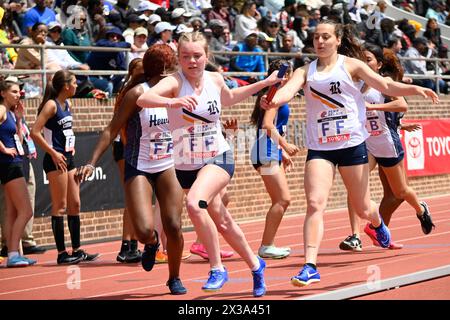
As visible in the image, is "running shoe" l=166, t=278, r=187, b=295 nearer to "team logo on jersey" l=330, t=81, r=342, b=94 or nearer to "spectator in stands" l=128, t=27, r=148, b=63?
"team logo on jersey" l=330, t=81, r=342, b=94

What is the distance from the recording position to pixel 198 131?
30.0ft

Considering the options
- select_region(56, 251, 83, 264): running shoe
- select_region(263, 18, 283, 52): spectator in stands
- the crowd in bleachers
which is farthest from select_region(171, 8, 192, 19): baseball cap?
select_region(56, 251, 83, 264): running shoe

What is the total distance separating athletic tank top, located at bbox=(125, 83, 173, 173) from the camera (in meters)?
9.86

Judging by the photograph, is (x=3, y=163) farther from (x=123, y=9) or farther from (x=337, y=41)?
(x=123, y=9)

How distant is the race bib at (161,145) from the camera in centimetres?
994

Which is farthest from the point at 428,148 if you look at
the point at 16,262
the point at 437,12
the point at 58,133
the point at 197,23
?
the point at 16,262

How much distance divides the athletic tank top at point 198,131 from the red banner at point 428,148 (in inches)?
560

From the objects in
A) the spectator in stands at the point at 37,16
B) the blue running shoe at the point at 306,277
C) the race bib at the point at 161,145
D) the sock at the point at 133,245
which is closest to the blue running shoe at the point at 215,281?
the blue running shoe at the point at 306,277

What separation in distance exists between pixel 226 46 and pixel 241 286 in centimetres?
1227

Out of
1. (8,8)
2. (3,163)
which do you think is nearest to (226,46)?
(8,8)

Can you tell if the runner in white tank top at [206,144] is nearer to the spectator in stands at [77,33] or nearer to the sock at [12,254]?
the sock at [12,254]

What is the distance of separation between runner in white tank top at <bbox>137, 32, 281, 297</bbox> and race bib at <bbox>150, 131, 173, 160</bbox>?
2.23 ft

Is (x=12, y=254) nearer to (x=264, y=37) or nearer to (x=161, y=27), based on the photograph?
(x=161, y=27)

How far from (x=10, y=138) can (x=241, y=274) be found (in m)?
3.96
